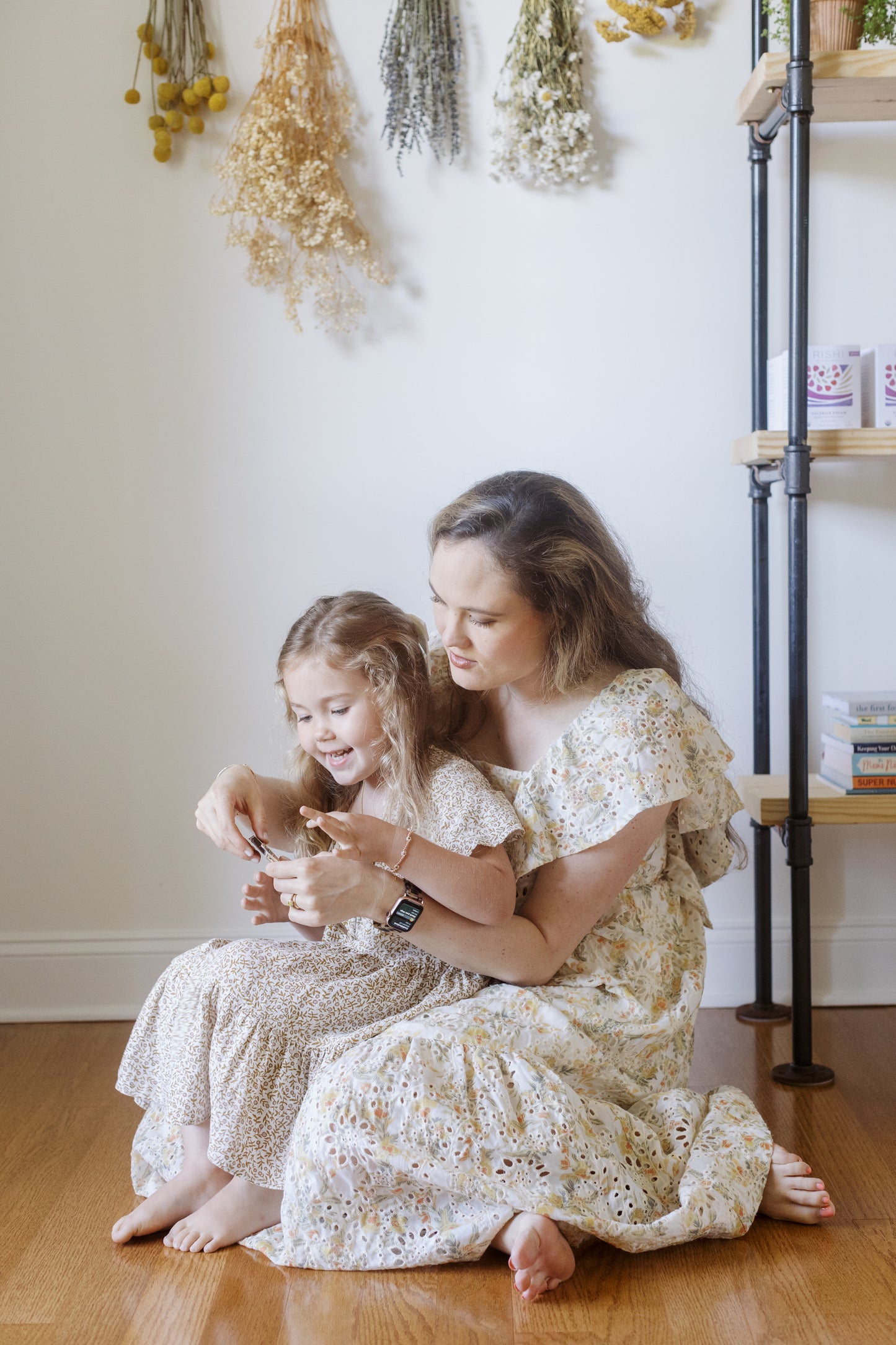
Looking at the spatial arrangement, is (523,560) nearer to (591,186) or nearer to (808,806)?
(808,806)

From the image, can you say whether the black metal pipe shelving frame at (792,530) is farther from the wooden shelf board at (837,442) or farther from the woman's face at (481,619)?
the woman's face at (481,619)

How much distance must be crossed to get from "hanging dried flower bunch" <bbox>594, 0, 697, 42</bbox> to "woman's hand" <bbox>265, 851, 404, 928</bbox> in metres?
1.53

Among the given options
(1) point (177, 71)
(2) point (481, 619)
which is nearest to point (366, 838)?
(2) point (481, 619)

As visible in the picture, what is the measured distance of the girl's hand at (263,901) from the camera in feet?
4.93

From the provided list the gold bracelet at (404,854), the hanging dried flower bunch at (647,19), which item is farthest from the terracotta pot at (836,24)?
the gold bracelet at (404,854)

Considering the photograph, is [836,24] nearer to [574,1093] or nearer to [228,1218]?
[574,1093]

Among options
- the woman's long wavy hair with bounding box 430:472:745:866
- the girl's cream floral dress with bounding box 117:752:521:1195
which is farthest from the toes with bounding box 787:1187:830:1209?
the woman's long wavy hair with bounding box 430:472:745:866

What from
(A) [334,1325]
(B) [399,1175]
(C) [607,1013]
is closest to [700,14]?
(C) [607,1013]

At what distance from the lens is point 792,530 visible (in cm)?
191

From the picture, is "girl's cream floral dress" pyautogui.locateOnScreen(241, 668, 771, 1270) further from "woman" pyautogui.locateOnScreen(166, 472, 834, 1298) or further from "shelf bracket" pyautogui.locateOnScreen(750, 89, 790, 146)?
"shelf bracket" pyautogui.locateOnScreen(750, 89, 790, 146)

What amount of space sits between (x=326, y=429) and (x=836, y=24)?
1.06m

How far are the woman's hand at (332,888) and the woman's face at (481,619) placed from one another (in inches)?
11.5

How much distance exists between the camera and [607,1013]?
1.54 m

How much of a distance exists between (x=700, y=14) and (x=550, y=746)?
139 centimetres
